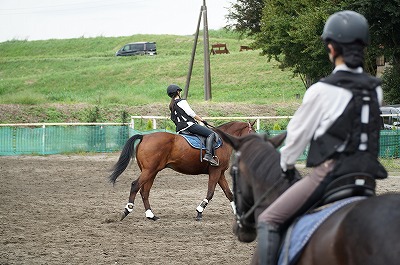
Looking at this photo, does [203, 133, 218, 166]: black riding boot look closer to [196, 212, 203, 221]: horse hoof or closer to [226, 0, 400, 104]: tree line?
[196, 212, 203, 221]: horse hoof

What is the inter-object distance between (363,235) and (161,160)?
33.4ft

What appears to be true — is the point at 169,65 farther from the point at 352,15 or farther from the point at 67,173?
the point at 352,15

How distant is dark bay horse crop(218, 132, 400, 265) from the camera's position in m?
3.96

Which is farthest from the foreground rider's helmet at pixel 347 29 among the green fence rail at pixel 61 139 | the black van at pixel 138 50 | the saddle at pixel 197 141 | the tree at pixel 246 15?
the black van at pixel 138 50

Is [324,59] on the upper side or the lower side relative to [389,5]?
lower

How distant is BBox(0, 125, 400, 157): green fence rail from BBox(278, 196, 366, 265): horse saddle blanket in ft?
77.8

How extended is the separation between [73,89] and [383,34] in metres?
34.9

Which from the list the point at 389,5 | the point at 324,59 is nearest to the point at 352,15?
the point at 389,5

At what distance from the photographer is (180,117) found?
14.2 m

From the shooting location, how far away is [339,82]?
457 centimetres

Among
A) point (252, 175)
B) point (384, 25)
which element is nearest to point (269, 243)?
point (252, 175)

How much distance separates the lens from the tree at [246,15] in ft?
170

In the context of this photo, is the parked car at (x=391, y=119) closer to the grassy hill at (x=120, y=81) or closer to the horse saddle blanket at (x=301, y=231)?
the grassy hill at (x=120, y=81)

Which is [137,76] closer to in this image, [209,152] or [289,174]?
[209,152]
